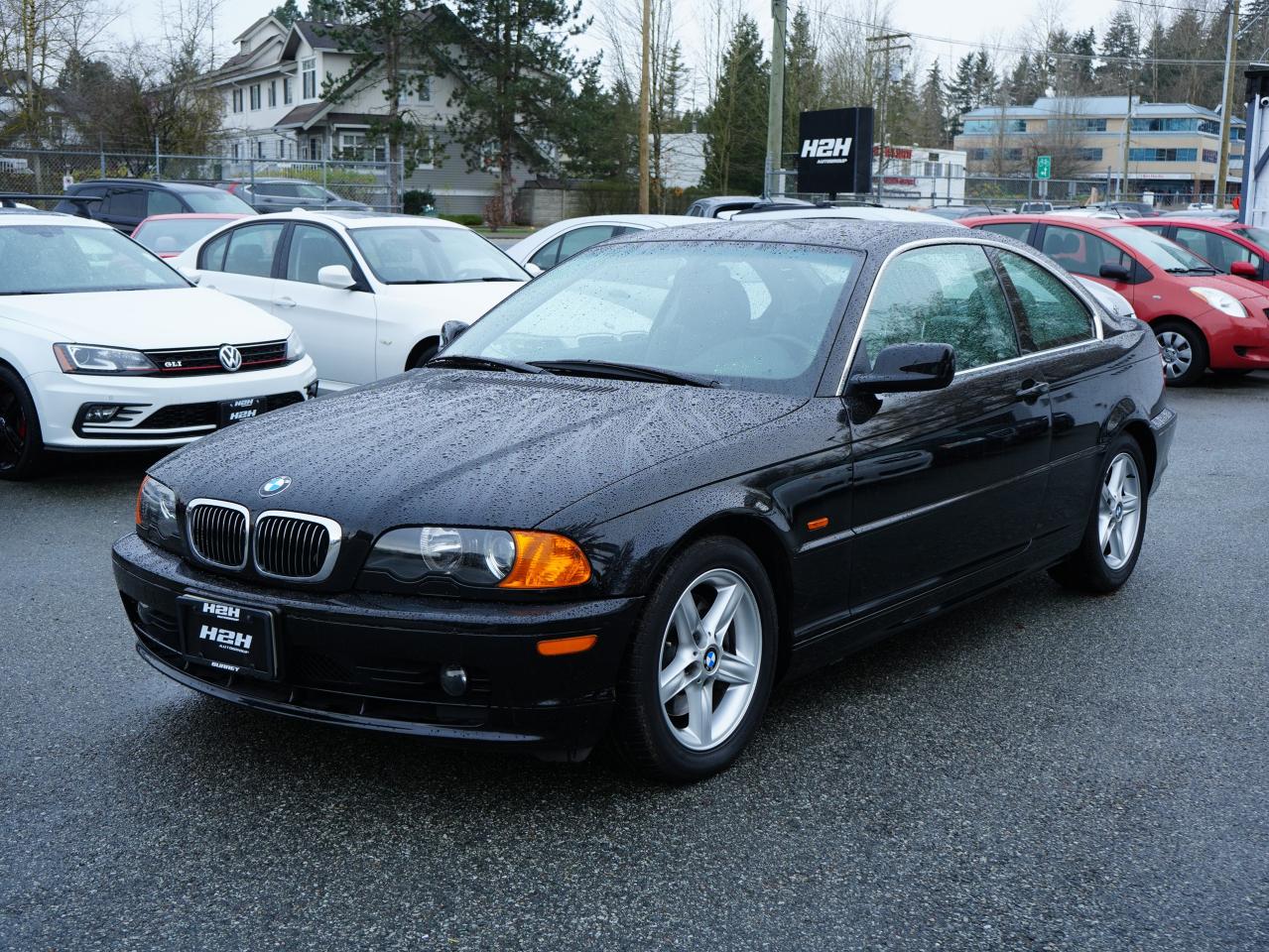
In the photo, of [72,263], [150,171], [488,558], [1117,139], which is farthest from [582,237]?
[1117,139]

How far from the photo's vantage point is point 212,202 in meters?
19.2

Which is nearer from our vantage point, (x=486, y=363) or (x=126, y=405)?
(x=486, y=363)

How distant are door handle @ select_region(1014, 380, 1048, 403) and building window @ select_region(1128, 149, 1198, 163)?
10541cm

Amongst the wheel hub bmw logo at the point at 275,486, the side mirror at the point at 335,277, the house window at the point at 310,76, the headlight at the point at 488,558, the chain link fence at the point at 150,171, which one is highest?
the house window at the point at 310,76

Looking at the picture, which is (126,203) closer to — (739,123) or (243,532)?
(243,532)

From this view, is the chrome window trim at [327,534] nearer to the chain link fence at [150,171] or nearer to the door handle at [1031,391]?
the door handle at [1031,391]

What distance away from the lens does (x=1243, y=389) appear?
1288 cm

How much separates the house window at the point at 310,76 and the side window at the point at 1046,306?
6454 cm

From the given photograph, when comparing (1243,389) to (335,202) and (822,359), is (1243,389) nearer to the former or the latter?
(822,359)

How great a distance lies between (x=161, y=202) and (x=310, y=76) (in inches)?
1953

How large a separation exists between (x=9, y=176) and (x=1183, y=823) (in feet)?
116

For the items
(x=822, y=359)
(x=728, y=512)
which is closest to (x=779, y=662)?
(x=728, y=512)

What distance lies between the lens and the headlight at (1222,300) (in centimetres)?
1242

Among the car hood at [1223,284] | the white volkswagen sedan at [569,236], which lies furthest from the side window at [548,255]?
the car hood at [1223,284]
